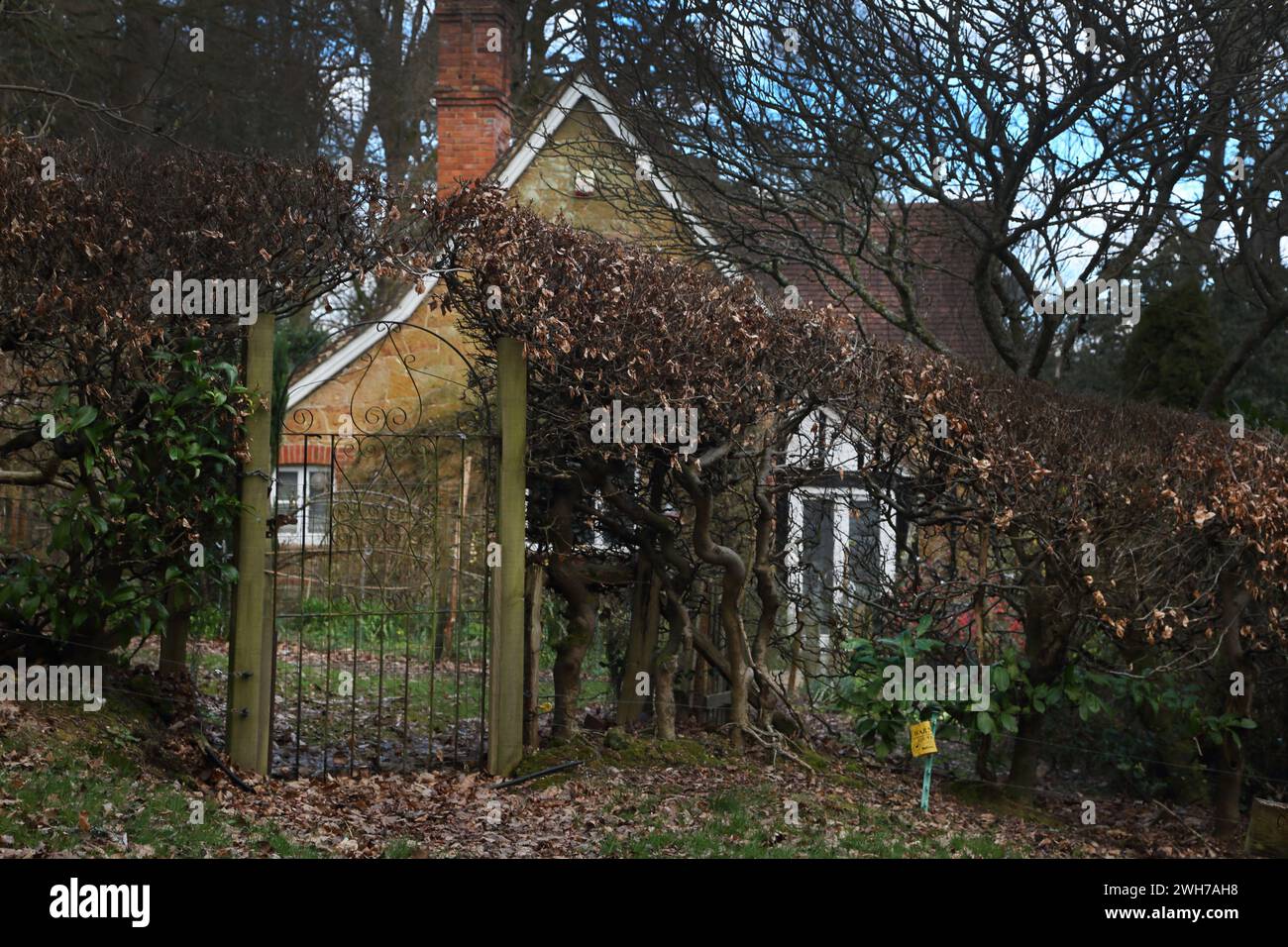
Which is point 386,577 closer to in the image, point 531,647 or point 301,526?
point 301,526

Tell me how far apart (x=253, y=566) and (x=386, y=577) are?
1.68m

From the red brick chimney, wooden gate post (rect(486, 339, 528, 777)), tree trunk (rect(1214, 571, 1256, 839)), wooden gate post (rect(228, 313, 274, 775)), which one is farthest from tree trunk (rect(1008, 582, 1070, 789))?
the red brick chimney

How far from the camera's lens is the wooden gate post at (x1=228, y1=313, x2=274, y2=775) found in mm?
6527

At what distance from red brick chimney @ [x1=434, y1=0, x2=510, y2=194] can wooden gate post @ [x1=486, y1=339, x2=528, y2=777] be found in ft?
26.6

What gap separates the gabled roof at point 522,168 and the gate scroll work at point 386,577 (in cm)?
21

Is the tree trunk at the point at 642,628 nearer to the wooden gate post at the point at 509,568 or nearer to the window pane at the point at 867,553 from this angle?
the wooden gate post at the point at 509,568

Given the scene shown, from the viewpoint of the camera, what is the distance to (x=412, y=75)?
21484mm

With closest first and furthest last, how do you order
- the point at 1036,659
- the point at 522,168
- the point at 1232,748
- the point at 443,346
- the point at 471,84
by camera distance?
1. the point at 1036,659
2. the point at 1232,748
3. the point at 443,346
4. the point at 522,168
5. the point at 471,84

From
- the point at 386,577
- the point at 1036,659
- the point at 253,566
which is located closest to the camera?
the point at 253,566

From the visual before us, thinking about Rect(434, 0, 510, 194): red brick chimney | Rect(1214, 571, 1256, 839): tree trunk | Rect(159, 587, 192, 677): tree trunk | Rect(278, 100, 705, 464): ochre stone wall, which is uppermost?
Rect(434, 0, 510, 194): red brick chimney

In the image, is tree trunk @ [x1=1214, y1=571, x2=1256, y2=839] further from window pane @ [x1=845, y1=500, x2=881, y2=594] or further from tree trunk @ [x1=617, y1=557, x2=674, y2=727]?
tree trunk @ [x1=617, y1=557, x2=674, y2=727]

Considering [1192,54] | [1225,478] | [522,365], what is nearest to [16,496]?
[522,365]

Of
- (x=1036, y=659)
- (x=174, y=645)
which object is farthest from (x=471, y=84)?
(x=1036, y=659)

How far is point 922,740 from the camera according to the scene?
289 inches
